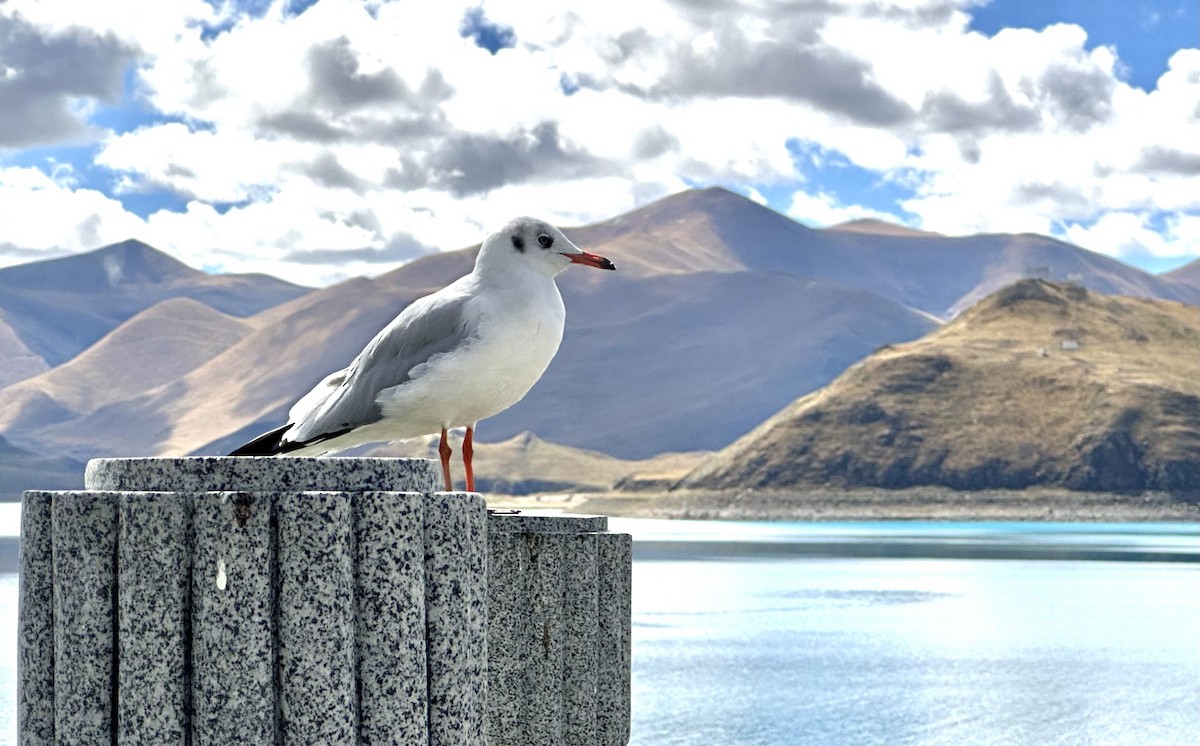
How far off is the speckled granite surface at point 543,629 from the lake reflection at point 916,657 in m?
26.4

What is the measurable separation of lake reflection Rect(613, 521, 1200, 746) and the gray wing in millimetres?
29326

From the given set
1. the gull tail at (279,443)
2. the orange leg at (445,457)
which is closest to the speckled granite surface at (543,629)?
the orange leg at (445,457)

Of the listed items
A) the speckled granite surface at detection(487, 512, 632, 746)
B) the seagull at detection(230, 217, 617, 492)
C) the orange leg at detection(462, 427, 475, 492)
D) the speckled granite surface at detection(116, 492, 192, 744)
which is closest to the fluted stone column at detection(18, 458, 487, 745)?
the speckled granite surface at detection(116, 492, 192, 744)

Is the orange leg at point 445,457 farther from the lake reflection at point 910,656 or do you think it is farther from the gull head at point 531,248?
the lake reflection at point 910,656

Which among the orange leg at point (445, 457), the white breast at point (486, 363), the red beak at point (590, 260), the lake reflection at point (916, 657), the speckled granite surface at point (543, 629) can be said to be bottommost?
the lake reflection at point (916, 657)

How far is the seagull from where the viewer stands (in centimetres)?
821

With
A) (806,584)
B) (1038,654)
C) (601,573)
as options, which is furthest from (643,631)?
(601,573)

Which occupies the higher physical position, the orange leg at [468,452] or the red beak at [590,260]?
the red beak at [590,260]

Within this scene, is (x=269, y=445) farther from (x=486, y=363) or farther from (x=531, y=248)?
(x=531, y=248)

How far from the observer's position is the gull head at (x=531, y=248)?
27.9ft

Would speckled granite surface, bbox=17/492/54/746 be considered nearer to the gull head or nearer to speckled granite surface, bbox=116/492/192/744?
speckled granite surface, bbox=116/492/192/744

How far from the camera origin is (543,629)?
1038 cm

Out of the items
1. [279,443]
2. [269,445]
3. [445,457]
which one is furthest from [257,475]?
[445,457]

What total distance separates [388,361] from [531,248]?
0.94 m
